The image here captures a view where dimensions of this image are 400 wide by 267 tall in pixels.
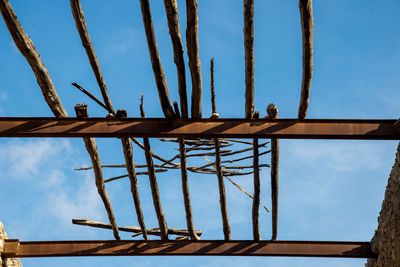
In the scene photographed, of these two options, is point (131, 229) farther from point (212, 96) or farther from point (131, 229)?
point (212, 96)

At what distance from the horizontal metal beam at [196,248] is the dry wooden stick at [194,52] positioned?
3.29m

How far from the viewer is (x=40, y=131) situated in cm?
665

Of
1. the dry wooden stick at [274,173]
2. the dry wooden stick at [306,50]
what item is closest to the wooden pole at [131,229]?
the dry wooden stick at [274,173]

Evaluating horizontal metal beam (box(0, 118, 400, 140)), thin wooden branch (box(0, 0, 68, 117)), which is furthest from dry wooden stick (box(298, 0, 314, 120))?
thin wooden branch (box(0, 0, 68, 117))

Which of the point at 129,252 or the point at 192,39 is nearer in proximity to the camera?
the point at 192,39

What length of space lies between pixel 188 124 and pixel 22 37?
255cm

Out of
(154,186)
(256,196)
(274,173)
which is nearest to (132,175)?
(154,186)

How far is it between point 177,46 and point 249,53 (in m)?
1.00

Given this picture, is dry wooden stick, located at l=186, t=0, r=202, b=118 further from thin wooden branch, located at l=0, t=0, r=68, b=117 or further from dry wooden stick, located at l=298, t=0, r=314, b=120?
thin wooden branch, located at l=0, t=0, r=68, b=117

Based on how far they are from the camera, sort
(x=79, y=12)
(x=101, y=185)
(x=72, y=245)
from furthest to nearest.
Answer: (x=72, y=245) → (x=101, y=185) → (x=79, y=12)

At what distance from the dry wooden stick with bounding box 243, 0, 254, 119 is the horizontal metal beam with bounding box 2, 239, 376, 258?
3.18 m

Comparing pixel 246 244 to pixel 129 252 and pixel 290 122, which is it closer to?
pixel 129 252

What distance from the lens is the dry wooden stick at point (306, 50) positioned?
5754mm

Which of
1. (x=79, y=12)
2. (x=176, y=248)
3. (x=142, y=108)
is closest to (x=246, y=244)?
(x=176, y=248)
